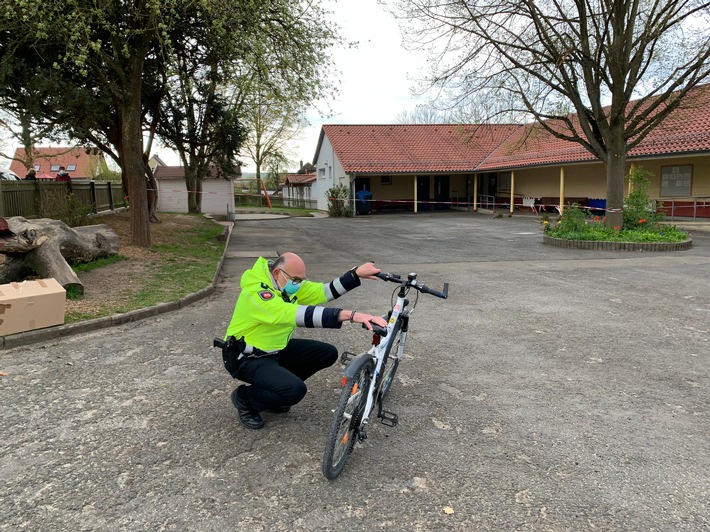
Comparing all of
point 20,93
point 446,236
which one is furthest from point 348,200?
point 20,93

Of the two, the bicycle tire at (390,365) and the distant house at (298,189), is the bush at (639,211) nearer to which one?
the bicycle tire at (390,365)

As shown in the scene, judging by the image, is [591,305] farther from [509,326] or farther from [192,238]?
[192,238]

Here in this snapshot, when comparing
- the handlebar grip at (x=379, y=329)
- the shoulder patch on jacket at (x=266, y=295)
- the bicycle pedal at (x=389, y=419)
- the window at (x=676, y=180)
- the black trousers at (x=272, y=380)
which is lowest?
the bicycle pedal at (x=389, y=419)

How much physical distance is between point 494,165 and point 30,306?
28834 mm

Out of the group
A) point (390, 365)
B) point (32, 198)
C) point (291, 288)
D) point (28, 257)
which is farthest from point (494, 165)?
point (291, 288)

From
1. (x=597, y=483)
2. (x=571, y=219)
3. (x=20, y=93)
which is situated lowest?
(x=597, y=483)

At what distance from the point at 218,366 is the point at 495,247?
36.7 ft

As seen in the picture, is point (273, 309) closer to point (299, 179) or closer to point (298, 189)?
point (299, 179)

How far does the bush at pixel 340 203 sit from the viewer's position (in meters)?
31.1

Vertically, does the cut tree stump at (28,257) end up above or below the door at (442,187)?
below

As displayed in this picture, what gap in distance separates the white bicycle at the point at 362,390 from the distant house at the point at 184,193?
96.7ft

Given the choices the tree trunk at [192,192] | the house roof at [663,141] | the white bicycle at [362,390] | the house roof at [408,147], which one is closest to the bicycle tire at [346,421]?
the white bicycle at [362,390]

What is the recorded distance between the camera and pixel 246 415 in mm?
3740

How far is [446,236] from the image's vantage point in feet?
60.1
